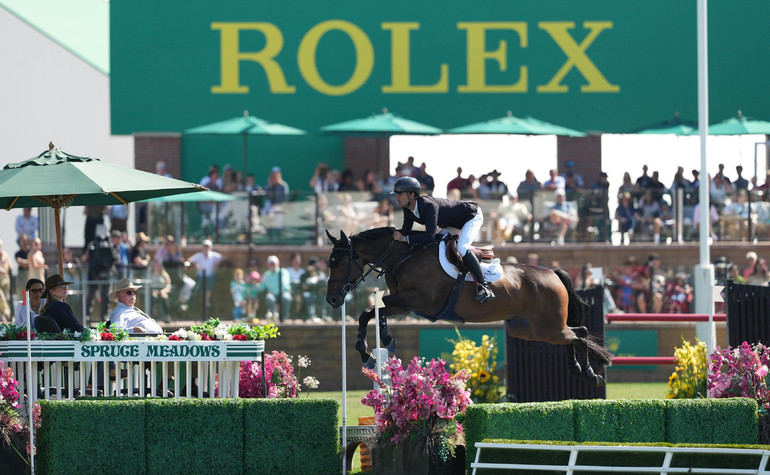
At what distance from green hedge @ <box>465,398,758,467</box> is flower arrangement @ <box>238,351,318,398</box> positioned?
190cm

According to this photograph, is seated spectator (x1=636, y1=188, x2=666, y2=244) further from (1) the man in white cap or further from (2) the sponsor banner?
(2) the sponsor banner

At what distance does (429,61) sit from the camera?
85.8 ft

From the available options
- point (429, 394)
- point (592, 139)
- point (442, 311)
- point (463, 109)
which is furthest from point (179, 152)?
point (429, 394)

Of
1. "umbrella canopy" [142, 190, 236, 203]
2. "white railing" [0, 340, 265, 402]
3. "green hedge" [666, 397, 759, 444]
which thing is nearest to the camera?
"green hedge" [666, 397, 759, 444]

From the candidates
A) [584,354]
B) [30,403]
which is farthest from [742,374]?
[30,403]

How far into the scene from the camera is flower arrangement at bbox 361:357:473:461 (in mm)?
9586

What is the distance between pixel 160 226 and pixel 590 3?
10133 millimetres

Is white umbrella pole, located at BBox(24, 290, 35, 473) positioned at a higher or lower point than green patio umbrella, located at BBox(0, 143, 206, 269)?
lower

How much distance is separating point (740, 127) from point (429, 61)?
21.0 feet

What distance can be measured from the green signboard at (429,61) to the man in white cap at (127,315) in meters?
14.2

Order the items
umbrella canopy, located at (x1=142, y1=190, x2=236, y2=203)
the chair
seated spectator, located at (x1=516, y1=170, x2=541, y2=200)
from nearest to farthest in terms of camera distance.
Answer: the chair, umbrella canopy, located at (x1=142, y1=190, x2=236, y2=203), seated spectator, located at (x1=516, y1=170, x2=541, y2=200)

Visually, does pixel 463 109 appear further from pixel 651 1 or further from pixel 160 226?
pixel 160 226

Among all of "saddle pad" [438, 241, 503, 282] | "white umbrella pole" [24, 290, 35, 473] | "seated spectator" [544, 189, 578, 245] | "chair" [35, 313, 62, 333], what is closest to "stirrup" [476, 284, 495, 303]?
"saddle pad" [438, 241, 503, 282]

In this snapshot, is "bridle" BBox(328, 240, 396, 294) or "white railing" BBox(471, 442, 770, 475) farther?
"bridle" BBox(328, 240, 396, 294)
